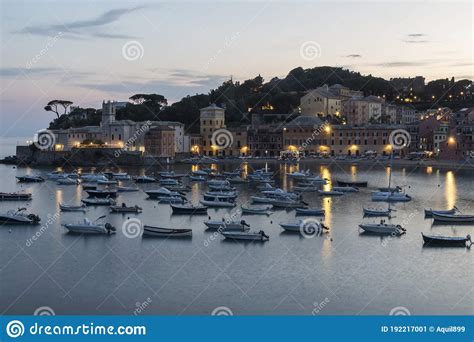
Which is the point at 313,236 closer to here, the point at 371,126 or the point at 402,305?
the point at 402,305

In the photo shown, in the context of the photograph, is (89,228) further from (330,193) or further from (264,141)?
(264,141)

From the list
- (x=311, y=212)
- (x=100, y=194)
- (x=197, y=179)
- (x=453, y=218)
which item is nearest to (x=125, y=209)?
(x=100, y=194)

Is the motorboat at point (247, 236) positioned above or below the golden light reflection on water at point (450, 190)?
below

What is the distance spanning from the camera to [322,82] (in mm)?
48719

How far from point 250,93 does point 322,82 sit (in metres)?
6.75

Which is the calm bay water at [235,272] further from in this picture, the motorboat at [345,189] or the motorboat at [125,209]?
the motorboat at [345,189]

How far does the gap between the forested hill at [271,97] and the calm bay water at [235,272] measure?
24887mm

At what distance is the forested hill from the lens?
3856 cm

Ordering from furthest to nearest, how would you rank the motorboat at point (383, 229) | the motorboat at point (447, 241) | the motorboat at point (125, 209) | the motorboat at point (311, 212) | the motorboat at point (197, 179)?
the motorboat at point (197, 179) → the motorboat at point (125, 209) → the motorboat at point (311, 212) → the motorboat at point (383, 229) → the motorboat at point (447, 241)

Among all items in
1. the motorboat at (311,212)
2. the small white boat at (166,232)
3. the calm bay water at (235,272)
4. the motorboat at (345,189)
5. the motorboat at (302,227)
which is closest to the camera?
the calm bay water at (235,272)

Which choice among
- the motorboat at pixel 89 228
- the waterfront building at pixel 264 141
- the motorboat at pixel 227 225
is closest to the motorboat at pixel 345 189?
the motorboat at pixel 227 225

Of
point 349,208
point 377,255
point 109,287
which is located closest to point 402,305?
point 377,255

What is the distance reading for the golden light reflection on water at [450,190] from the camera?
55.1 feet

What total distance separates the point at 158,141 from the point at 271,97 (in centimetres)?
1078
